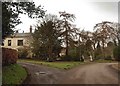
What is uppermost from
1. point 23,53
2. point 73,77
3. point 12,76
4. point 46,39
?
point 46,39

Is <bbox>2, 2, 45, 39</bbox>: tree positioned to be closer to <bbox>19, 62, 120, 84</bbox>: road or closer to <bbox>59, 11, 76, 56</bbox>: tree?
<bbox>19, 62, 120, 84</bbox>: road

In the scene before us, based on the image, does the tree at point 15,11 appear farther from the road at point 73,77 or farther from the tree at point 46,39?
the tree at point 46,39

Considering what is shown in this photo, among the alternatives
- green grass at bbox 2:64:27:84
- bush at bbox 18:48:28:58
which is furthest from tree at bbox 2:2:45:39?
bush at bbox 18:48:28:58

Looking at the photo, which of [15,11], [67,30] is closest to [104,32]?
[67,30]

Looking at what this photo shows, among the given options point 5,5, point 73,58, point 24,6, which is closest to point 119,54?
point 73,58

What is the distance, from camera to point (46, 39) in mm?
58156

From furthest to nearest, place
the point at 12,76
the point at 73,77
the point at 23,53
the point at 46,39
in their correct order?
Answer: 1. the point at 23,53
2. the point at 46,39
3. the point at 73,77
4. the point at 12,76

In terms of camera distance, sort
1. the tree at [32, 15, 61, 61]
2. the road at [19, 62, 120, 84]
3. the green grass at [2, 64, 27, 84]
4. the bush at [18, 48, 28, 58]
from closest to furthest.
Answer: the green grass at [2, 64, 27, 84], the road at [19, 62, 120, 84], the tree at [32, 15, 61, 61], the bush at [18, 48, 28, 58]

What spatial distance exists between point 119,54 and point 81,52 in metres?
18.7

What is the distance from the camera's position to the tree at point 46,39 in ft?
190

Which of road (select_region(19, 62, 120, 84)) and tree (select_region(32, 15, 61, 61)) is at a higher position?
tree (select_region(32, 15, 61, 61))

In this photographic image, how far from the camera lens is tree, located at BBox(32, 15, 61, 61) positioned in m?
58.0

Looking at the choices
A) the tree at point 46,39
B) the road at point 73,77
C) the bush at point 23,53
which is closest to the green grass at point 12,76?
the road at point 73,77

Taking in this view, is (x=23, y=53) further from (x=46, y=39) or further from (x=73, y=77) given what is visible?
(x=73, y=77)
